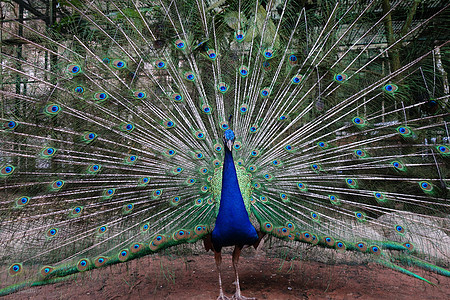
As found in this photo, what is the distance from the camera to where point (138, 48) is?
2.94 metres

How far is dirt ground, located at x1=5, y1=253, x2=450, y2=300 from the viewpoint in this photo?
2.94 meters

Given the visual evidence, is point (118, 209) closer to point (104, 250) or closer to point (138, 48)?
point (104, 250)

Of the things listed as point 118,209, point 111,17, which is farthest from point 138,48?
point 118,209

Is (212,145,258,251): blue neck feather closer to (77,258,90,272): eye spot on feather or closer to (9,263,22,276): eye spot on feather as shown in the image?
(77,258,90,272): eye spot on feather

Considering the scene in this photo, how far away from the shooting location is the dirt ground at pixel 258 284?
9.64ft

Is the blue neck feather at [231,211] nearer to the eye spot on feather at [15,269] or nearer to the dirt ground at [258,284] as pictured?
the dirt ground at [258,284]

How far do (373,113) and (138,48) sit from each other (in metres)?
2.22

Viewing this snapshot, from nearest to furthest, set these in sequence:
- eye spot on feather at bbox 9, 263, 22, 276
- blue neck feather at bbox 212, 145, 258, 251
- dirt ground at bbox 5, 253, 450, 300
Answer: eye spot on feather at bbox 9, 263, 22, 276 < blue neck feather at bbox 212, 145, 258, 251 < dirt ground at bbox 5, 253, 450, 300

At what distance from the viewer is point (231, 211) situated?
2.53m

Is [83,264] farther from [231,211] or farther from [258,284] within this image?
[258,284]

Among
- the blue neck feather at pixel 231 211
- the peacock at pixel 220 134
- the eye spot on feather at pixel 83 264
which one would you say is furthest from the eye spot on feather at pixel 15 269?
the blue neck feather at pixel 231 211

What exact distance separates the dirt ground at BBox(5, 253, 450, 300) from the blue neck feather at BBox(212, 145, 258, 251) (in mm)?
588

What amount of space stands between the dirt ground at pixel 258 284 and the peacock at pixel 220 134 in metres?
0.48

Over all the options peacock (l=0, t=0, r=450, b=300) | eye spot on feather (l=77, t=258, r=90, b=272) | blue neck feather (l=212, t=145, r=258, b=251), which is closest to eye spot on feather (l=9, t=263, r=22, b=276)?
peacock (l=0, t=0, r=450, b=300)
